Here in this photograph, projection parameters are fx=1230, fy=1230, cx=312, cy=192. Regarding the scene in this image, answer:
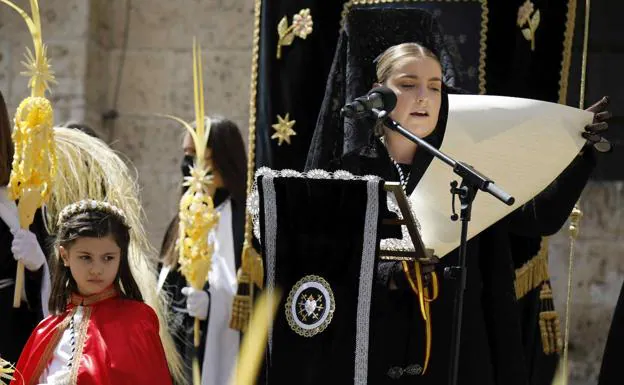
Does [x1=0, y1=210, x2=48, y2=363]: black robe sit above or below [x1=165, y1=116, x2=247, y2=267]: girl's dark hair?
below

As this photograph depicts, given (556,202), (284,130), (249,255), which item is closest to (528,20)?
(284,130)

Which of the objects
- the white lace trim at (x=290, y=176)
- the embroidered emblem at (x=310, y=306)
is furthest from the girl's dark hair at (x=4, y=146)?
the embroidered emblem at (x=310, y=306)

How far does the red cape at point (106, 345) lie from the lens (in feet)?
13.1

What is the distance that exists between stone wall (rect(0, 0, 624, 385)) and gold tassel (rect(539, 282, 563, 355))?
2.59m

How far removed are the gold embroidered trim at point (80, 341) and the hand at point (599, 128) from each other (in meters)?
1.73

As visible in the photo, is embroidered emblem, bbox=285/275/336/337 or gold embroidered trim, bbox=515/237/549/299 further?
gold embroidered trim, bbox=515/237/549/299

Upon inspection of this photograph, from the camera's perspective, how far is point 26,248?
16.0 ft

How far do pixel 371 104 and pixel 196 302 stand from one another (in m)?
2.50

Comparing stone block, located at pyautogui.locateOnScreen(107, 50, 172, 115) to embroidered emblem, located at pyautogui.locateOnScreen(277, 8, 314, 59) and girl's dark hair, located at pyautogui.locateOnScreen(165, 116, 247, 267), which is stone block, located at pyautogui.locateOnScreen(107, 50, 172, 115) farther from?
embroidered emblem, located at pyautogui.locateOnScreen(277, 8, 314, 59)

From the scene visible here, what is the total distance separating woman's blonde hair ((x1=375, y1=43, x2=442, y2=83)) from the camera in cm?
402

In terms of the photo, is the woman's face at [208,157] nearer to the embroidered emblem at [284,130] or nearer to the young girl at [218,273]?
the young girl at [218,273]

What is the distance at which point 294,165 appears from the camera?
5.39 metres

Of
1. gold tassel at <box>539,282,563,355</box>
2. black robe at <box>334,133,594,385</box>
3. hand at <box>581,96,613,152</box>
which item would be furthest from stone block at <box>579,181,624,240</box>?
hand at <box>581,96,613,152</box>

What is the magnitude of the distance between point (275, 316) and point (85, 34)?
3.85 metres
